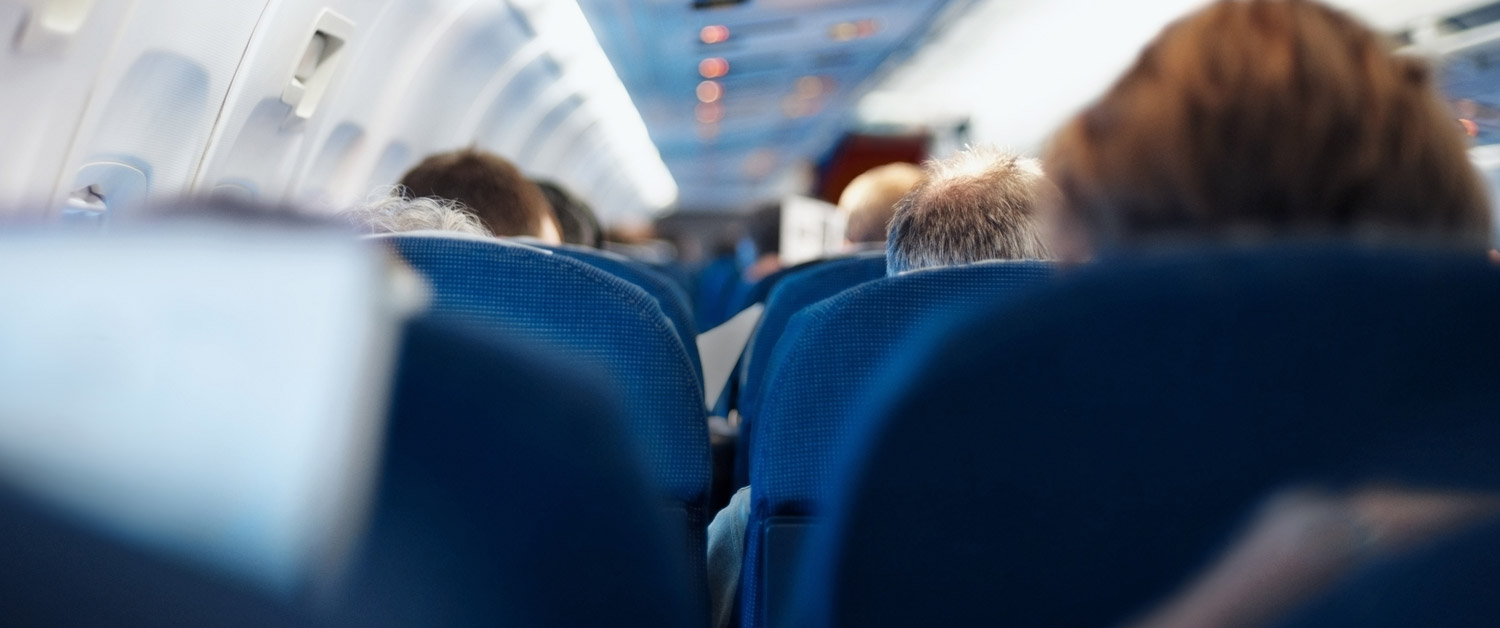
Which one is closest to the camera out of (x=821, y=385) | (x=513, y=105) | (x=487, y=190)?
(x=821, y=385)

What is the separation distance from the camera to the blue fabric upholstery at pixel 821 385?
156cm

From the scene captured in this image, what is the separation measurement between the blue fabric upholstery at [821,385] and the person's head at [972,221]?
1.96 feet

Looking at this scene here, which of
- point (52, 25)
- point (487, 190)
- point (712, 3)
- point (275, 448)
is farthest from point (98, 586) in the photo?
point (712, 3)

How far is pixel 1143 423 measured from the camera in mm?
737

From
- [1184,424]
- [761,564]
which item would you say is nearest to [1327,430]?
[1184,424]

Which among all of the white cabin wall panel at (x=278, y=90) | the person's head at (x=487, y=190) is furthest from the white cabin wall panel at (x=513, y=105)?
the person's head at (x=487, y=190)

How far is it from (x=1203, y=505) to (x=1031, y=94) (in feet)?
33.7

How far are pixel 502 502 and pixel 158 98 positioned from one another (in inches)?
153

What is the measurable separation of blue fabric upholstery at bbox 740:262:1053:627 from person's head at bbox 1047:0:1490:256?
0.57 m

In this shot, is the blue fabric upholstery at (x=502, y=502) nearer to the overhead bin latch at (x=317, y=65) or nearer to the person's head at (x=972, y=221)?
the person's head at (x=972, y=221)

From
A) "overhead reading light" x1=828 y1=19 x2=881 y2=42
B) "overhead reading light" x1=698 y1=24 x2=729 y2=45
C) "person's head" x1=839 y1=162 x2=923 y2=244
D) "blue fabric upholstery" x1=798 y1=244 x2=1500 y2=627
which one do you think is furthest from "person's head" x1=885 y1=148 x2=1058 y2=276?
"overhead reading light" x1=828 y1=19 x2=881 y2=42

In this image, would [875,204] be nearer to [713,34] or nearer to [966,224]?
[966,224]

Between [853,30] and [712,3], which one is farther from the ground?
[853,30]

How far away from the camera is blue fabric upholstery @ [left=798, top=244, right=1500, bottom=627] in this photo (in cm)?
68
